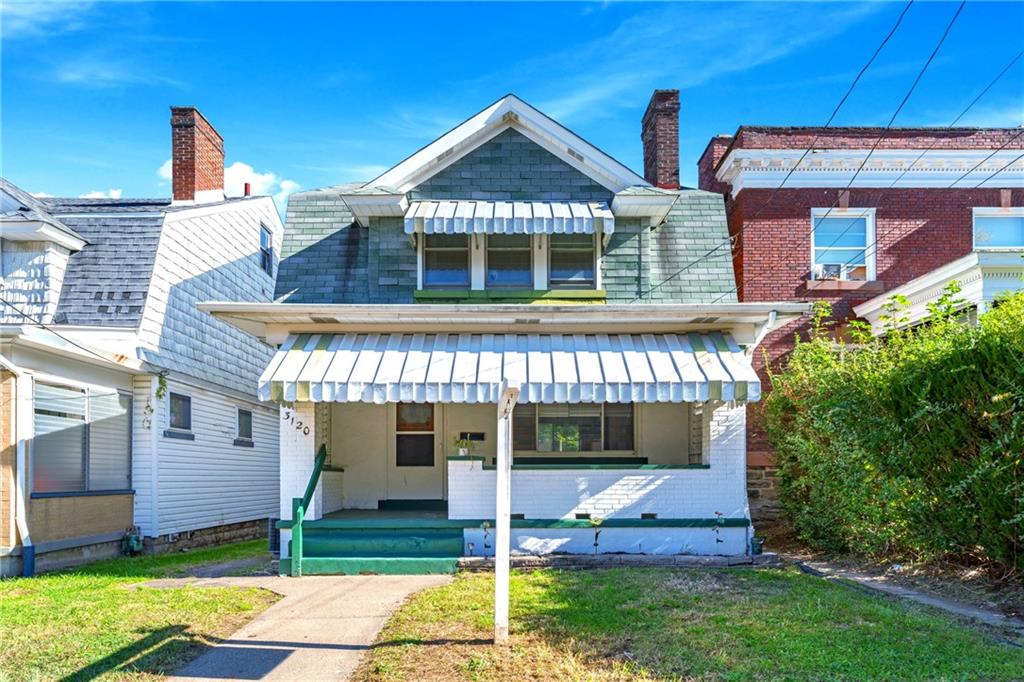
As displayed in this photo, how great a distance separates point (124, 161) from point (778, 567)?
45.4 feet

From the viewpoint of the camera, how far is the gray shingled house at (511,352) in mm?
10453

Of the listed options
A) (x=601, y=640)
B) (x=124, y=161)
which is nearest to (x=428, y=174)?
(x=124, y=161)

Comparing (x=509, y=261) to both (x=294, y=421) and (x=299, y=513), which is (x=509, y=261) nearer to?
(x=294, y=421)

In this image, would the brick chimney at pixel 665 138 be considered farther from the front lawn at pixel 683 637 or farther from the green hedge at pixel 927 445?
the front lawn at pixel 683 637

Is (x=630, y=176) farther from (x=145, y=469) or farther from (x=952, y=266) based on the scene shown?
(x=145, y=469)

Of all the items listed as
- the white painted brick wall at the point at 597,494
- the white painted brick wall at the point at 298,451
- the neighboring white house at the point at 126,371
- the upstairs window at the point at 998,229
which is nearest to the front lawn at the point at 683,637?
the white painted brick wall at the point at 597,494

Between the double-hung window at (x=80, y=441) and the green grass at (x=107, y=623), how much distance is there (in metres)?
1.66

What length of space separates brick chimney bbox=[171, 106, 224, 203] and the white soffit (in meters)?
11.1

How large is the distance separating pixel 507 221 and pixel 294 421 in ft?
14.3

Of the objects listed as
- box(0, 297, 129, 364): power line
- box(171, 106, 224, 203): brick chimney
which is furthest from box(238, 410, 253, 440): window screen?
box(0, 297, 129, 364): power line

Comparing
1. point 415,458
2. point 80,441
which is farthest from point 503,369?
point 80,441

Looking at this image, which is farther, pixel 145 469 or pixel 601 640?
pixel 145 469

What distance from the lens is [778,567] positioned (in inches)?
410

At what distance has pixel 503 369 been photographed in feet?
34.7
